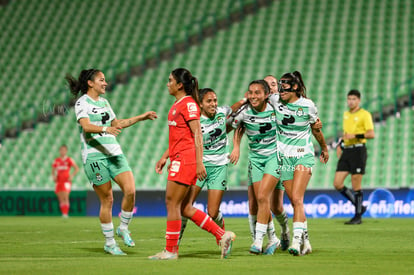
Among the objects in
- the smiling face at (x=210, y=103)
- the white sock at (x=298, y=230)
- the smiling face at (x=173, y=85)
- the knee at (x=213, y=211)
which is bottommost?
the white sock at (x=298, y=230)

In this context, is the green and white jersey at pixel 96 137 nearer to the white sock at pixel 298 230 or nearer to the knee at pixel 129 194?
the knee at pixel 129 194

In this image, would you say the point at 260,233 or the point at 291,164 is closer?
the point at 260,233

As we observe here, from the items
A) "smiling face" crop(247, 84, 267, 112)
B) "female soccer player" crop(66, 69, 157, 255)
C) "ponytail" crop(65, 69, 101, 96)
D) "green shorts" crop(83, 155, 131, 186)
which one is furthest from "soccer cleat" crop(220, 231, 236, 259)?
"ponytail" crop(65, 69, 101, 96)

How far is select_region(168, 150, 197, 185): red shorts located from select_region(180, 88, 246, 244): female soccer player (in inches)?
61.0

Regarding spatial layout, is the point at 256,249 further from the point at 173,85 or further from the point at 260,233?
the point at 173,85

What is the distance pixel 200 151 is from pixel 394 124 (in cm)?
1469

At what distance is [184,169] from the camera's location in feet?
27.4

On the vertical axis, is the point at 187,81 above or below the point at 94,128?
above

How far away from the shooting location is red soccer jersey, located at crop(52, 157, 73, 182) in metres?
20.5

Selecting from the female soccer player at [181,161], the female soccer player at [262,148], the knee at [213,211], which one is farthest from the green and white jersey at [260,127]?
the female soccer player at [181,161]

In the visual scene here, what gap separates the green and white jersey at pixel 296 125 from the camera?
30.9 ft

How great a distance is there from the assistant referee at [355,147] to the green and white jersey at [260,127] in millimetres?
6100

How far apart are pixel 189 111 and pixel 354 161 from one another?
8027 millimetres

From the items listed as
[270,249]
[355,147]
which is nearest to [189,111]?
[270,249]
